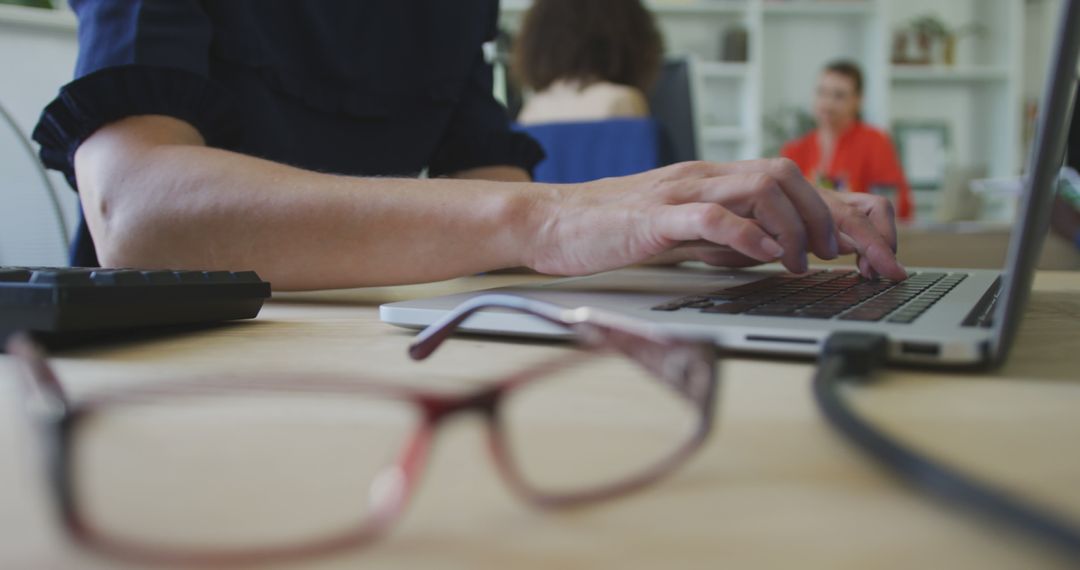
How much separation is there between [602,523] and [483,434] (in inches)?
1.3

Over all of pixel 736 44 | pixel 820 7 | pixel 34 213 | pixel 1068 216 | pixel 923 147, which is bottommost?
pixel 923 147

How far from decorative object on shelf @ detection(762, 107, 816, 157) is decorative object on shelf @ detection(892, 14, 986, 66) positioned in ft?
1.75

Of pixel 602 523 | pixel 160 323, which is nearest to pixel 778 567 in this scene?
pixel 602 523

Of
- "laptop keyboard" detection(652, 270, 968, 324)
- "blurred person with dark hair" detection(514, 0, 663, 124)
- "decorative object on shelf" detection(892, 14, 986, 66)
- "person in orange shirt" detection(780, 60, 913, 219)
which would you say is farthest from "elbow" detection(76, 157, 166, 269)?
"decorative object on shelf" detection(892, 14, 986, 66)

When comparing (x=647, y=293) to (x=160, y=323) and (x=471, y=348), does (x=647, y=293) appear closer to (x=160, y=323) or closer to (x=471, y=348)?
(x=471, y=348)

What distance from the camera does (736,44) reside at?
3.84 m

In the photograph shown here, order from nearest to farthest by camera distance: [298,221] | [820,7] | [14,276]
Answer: [14,276], [298,221], [820,7]

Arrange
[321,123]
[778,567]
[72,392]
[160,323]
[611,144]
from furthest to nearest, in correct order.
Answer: [611,144]
[321,123]
[160,323]
[72,392]
[778,567]

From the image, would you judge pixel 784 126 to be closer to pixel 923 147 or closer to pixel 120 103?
pixel 923 147

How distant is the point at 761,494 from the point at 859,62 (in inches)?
175

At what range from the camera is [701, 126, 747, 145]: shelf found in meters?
3.97

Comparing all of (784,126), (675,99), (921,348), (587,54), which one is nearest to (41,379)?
(921,348)

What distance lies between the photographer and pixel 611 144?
188 cm

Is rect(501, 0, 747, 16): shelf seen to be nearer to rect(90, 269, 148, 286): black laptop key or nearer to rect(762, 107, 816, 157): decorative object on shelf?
rect(762, 107, 816, 157): decorative object on shelf
